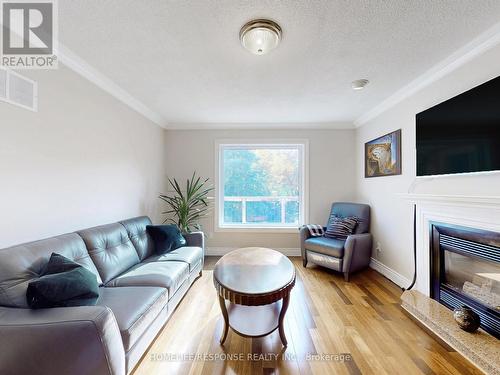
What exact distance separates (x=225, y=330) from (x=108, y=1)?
98.7 inches

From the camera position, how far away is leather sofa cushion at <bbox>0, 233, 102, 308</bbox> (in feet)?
4.31

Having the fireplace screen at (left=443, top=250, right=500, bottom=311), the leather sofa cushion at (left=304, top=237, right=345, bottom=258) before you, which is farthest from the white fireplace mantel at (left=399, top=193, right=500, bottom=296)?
the leather sofa cushion at (left=304, top=237, right=345, bottom=258)

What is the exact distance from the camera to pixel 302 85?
8.61ft

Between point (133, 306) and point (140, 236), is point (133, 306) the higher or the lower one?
the lower one

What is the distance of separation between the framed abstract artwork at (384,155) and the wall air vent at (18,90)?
151 inches

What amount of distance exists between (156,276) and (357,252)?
2.62 metres

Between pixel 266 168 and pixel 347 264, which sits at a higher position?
pixel 266 168

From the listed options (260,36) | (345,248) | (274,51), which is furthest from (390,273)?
(260,36)

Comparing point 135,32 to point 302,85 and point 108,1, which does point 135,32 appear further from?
point 302,85

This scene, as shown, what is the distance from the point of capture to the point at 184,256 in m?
2.66

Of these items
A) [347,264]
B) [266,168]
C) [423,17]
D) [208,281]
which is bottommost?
[208,281]

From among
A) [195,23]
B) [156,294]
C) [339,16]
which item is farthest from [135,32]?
[156,294]

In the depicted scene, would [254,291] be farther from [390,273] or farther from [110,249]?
[390,273]

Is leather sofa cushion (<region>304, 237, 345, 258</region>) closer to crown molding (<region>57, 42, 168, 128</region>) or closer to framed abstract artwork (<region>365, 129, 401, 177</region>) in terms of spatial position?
framed abstract artwork (<region>365, 129, 401, 177</region>)
